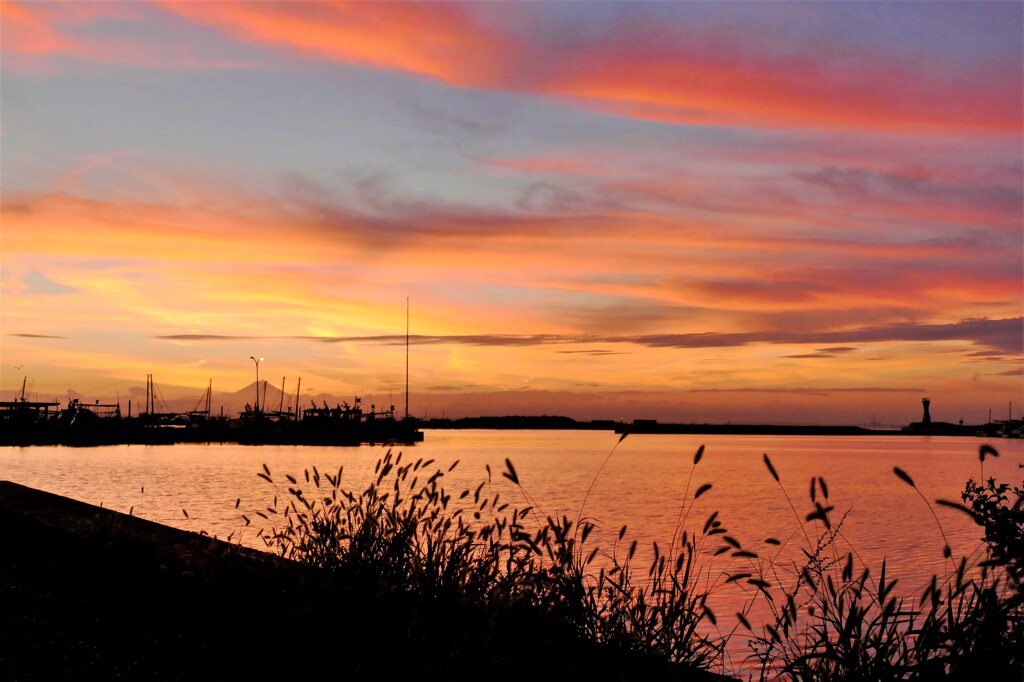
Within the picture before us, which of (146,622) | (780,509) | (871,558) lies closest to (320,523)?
(146,622)

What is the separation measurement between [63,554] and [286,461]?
295ft

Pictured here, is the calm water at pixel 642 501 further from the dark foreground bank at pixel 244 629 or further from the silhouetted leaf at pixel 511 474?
the silhouetted leaf at pixel 511 474

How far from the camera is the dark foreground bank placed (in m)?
5.55

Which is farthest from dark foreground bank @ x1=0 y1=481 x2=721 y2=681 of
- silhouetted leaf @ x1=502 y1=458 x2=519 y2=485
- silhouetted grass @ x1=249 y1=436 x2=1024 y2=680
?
silhouetted leaf @ x1=502 y1=458 x2=519 y2=485

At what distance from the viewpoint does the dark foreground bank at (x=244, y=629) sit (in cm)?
555

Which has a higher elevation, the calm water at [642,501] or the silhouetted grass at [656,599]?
the silhouetted grass at [656,599]

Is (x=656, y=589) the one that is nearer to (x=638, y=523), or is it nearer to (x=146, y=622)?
(x=146, y=622)

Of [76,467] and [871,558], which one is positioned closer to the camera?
[871,558]

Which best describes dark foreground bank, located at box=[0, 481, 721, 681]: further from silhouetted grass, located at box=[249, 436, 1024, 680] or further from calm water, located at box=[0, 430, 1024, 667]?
calm water, located at box=[0, 430, 1024, 667]

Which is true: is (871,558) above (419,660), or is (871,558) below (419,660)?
below

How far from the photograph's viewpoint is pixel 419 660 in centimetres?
586

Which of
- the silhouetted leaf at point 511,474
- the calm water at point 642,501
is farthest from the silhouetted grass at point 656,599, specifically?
the calm water at point 642,501

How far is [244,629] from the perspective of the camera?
22.5 ft

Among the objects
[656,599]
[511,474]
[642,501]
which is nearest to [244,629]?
[511,474]
